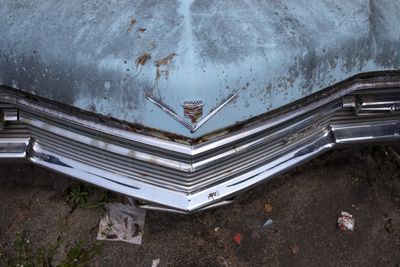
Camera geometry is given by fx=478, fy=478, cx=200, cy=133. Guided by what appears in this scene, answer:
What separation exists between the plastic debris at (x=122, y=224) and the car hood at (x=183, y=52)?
1036 millimetres

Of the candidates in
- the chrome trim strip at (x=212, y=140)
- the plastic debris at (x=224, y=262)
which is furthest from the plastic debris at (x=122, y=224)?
the chrome trim strip at (x=212, y=140)

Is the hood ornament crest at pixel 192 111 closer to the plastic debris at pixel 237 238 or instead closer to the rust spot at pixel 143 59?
the rust spot at pixel 143 59

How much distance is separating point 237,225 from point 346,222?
23.5 inches

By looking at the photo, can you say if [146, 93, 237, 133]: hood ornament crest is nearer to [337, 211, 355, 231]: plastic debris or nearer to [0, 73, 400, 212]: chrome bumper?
[0, 73, 400, 212]: chrome bumper

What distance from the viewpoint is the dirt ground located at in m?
2.50

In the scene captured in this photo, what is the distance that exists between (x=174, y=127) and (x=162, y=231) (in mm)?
1050

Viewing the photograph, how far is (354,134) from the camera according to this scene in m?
2.13

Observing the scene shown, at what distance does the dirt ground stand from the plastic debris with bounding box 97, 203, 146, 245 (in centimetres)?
3

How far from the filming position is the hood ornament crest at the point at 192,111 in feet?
5.36

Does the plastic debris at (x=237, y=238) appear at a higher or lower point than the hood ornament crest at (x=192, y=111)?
lower

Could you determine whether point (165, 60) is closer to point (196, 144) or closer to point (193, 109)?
point (193, 109)

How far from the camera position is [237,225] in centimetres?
260

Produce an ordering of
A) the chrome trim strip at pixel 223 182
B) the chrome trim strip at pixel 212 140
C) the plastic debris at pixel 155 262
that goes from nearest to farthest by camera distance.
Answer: the chrome trim strip at pixel 212 140, the chrome trim strip at pixel 223 182, the plastic debris at pixel 155 262

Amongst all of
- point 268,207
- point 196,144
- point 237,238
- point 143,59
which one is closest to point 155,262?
point 237,238
